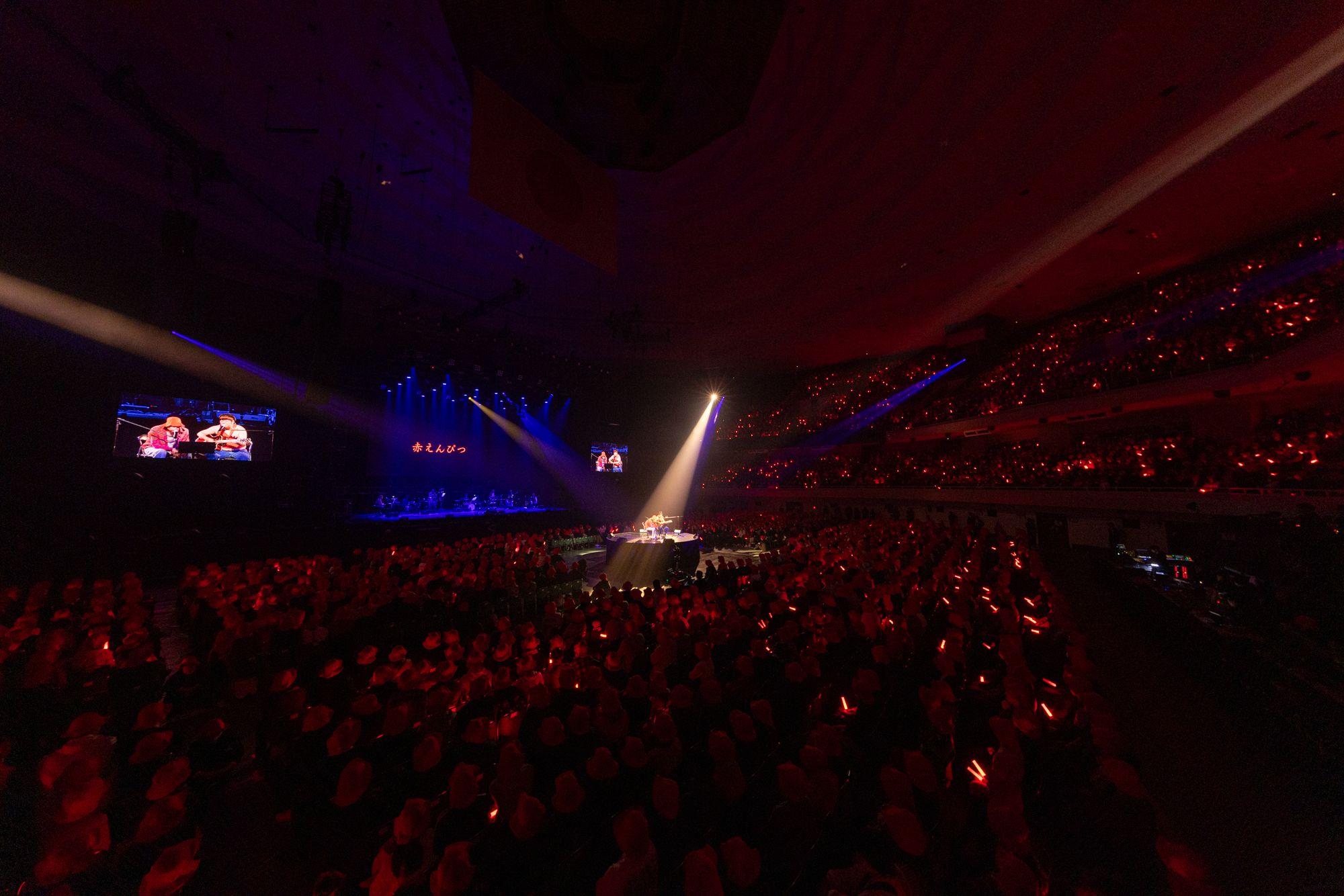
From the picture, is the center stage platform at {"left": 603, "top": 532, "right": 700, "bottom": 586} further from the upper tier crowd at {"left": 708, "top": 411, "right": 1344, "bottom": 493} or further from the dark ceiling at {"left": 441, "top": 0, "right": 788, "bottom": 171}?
the upper tier crowd at {"left": 708, "top": 411, "right": 1344, "bottom": 493}

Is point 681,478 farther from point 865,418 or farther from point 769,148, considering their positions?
point 769,148

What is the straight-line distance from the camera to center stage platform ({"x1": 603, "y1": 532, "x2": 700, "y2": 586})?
11945 millimetres

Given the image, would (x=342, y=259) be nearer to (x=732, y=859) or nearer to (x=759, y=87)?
(x=759, y=87)

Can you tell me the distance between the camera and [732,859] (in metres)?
1.77

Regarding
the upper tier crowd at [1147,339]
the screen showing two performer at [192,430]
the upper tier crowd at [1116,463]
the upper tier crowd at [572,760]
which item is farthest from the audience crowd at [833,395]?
the screen showing two performer at [192,430]

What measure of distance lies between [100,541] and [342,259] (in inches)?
281

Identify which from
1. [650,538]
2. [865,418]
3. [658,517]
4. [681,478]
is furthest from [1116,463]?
[681,478]

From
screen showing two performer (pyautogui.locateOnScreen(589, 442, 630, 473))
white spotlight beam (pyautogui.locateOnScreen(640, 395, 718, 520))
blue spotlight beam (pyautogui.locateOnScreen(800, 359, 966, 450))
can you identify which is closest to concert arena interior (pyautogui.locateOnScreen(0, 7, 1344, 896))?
blue spotlight beam (pyautogui.locateOnScreen(800, 359, 966, 450))

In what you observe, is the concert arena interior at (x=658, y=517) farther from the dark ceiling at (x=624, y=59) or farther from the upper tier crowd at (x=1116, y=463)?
the upper tier crowd at (x=1116, y=463)

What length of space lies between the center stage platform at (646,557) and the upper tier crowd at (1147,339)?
12.8m

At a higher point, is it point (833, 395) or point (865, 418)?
point (833, 395)

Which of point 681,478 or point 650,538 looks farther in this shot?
point 681,478

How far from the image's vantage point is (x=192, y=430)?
11406mm

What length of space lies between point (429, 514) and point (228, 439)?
5.45 m
